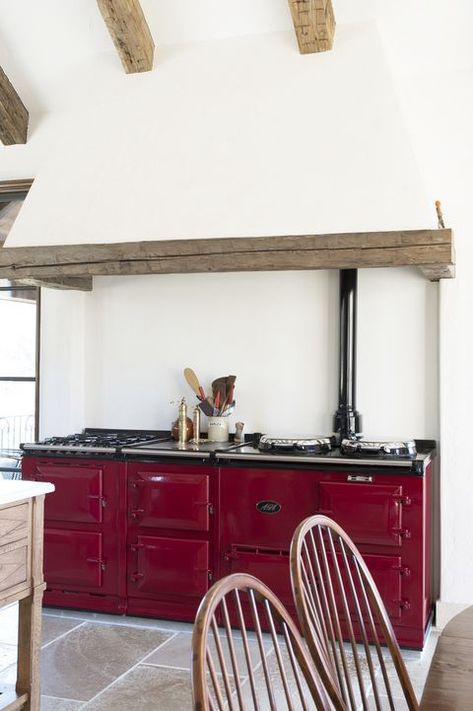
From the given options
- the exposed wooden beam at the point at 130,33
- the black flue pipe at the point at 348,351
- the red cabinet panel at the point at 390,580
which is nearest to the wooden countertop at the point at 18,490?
the red cabinet panel at the point at 390,580

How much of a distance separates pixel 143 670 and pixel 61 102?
10.7 ft

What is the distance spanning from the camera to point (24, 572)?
9.29 feet

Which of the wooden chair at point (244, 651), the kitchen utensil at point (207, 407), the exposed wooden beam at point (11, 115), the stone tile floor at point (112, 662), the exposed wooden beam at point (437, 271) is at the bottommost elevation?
the stone tile floor at point (112, 662)

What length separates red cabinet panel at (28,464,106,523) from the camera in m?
4.34

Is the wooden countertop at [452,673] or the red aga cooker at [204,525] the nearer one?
the wooden countertop at [452,673]

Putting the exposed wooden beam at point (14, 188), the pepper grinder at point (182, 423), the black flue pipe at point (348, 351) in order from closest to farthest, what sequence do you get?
the black flue pipe at point (348, 351)
the pepper grinder at point (182, 423)
the exposed wooden beam at point (14, 188)

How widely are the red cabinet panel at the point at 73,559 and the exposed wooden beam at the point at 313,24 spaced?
2.79 metres

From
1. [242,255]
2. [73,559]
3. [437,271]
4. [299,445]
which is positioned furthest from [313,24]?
[73,559]

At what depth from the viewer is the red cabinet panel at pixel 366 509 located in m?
3.88

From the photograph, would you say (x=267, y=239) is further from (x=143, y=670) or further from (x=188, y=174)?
(x=143, y=670)

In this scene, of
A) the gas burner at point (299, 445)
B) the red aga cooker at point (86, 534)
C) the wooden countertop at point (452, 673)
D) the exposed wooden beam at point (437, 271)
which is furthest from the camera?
the red aga cooker at point (86, 534)

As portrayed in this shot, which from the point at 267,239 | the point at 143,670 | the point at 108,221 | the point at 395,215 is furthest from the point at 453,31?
the point at 143,670

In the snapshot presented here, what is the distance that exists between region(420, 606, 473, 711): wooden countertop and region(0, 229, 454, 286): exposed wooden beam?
6.87ft

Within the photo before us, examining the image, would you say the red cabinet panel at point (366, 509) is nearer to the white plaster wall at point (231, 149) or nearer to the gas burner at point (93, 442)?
the gas burner at point (93, 442)
